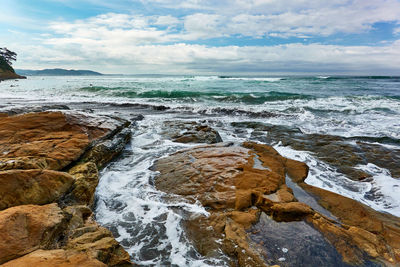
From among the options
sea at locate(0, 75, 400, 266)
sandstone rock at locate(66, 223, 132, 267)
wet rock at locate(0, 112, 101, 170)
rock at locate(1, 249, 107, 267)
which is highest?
wet rock at locate(0, 112, 101, 170)

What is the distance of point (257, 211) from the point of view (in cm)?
341

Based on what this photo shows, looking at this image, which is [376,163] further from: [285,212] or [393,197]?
[285,212]

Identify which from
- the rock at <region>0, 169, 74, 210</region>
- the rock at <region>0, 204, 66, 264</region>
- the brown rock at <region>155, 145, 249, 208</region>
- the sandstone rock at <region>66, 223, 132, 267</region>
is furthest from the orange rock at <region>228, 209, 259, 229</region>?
the rock at <region>0, 169, 74, 210</region>

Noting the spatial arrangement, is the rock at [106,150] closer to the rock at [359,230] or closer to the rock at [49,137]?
the rock at [49,137]

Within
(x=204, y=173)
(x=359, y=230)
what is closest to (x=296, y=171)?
(x=359, y=230)

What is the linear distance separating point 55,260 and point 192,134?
6.05 meters

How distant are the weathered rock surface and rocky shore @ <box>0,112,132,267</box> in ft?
4.43

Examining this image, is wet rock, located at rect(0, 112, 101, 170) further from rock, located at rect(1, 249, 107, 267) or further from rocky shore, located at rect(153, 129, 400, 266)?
rock, located at rect(1, 249, 107, 267)

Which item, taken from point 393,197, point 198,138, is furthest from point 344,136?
point 198,138

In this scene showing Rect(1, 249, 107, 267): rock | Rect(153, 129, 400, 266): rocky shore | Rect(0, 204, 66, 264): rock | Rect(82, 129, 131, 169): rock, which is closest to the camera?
Rect(1, 249, 107, 267): rock

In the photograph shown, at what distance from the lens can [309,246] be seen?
2801 millimetres

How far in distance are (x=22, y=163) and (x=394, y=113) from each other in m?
18.4

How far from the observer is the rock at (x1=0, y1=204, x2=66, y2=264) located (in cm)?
199

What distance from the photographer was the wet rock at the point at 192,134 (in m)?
7.48
